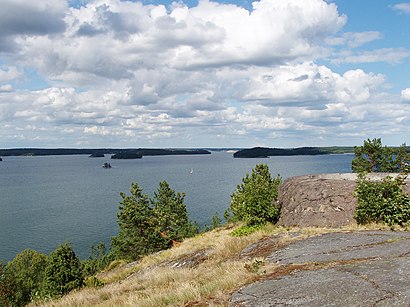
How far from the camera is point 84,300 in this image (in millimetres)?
12477

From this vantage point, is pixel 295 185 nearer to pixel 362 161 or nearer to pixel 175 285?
pixel 175 285

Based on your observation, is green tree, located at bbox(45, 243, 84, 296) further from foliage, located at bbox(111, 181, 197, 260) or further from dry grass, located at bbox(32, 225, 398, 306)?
dry grass, located at bbox(32, 225, 398, 306)

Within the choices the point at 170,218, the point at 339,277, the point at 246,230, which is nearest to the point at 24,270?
the point at 170,218

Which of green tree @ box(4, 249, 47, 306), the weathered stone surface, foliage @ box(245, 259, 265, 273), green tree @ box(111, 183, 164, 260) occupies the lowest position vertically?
green tree @ box(4, 249, 47, 306)

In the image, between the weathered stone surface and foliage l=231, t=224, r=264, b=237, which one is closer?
the weathered stone surface

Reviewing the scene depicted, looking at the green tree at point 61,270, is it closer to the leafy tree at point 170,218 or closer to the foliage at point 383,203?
the leafy tree at point 170,218

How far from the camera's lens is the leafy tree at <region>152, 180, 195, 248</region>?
52.1 metres

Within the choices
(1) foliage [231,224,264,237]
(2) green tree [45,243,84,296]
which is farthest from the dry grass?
(2) green tree [45,243,84,296]

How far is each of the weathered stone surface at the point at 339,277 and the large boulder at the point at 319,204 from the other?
14.9 feet

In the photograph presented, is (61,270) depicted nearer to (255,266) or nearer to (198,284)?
(198,284)

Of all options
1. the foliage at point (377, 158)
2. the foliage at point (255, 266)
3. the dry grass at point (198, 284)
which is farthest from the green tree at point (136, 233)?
the foliage at point (255, 266)

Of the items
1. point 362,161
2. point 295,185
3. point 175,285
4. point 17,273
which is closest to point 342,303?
point 175,285

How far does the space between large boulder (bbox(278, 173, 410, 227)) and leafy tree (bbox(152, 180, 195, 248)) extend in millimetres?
31072

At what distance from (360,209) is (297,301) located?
1058cm
